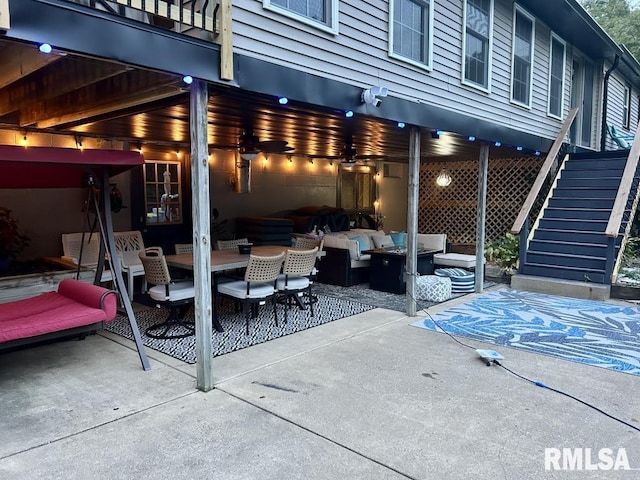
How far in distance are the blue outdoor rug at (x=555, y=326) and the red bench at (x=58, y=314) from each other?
11.2 ft

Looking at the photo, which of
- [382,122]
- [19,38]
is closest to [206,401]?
[19,38]

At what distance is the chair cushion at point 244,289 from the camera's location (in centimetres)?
520

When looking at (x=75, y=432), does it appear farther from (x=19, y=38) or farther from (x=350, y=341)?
(x=350, y=341)

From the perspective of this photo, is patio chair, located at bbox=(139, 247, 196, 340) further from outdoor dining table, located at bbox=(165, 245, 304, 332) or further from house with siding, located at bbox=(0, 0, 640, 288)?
house with siding, located at bbox=(0, 0, 640, 288)

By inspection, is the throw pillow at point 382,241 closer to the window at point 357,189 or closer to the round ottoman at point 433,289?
the round ottoman at point 433,289

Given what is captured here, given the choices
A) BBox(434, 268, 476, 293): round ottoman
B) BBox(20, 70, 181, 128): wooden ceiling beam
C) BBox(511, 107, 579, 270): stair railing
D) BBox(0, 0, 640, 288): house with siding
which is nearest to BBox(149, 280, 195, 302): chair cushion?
BBox(0, 0, 640, 288): house with siding

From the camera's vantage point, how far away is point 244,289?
5.27 meters

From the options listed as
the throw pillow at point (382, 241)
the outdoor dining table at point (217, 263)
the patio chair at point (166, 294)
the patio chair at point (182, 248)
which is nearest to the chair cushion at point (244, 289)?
the outdoor dining table at point (217, 263)

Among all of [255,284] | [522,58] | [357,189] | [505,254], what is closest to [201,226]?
[255,284]

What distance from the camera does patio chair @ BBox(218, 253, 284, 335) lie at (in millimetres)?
5086

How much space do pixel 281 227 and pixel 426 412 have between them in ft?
21.1

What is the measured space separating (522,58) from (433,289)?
480 cm

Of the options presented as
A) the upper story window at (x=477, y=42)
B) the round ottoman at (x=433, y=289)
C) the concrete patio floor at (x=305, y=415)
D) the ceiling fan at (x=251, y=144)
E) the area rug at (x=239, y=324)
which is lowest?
the concrete patio floor at (x=305, y=415)

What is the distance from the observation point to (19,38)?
95.3 inches
